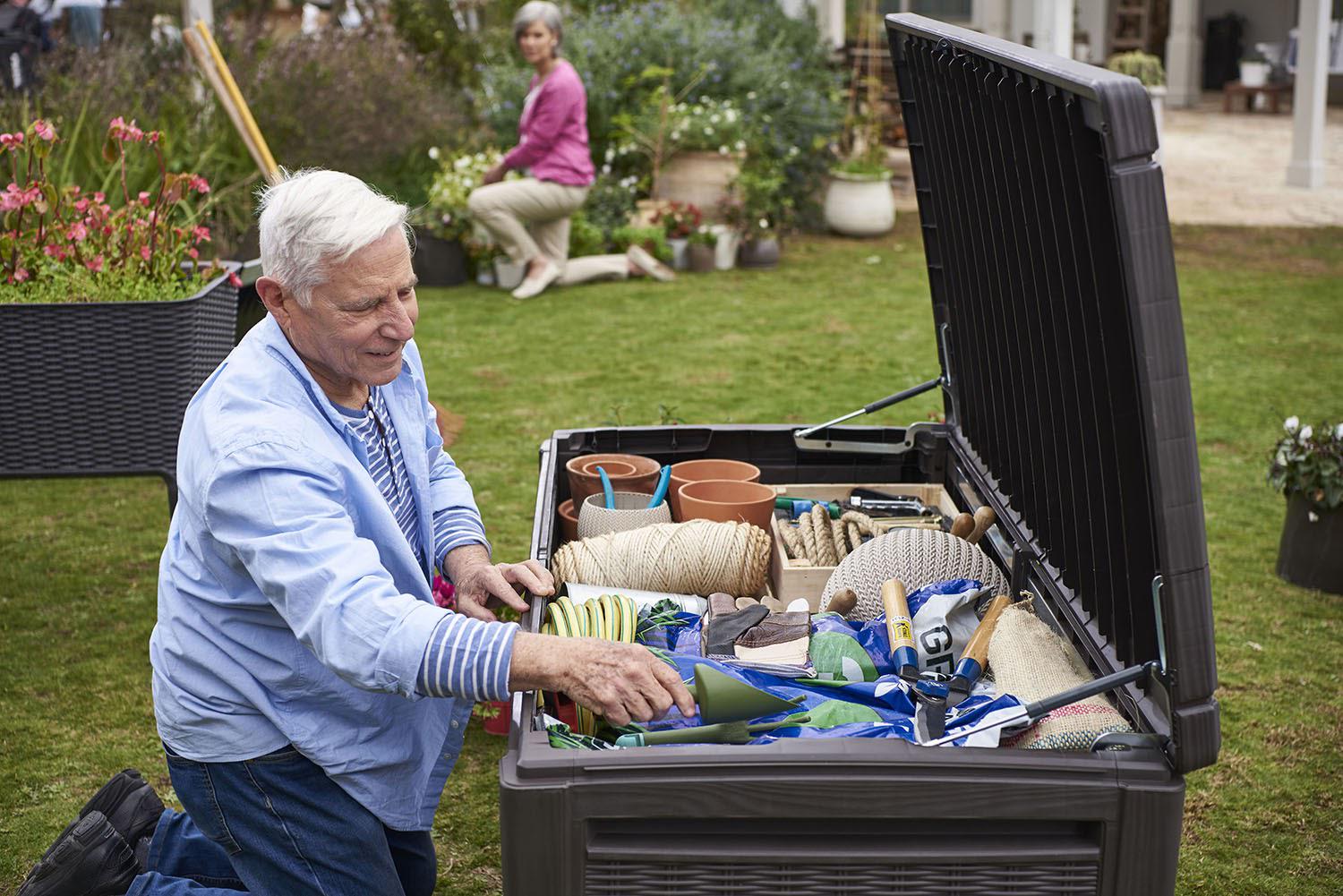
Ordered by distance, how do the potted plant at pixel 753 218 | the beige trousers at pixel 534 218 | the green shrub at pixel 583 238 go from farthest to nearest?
1. the potted plant at pixel 753 218
2. the green shrub at pixel 583 238
3. the beige trousers at pixel 534 218

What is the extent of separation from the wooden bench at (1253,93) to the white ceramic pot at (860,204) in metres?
13.0

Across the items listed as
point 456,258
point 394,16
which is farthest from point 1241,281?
point 394,16

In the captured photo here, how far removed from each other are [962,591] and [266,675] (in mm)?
1243

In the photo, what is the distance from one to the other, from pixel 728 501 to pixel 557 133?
6.02m

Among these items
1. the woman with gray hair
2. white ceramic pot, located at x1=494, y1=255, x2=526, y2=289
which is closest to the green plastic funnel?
the woman with gray hair

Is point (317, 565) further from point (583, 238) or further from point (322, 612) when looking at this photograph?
point (583, 238)

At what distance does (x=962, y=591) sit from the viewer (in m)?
2.53

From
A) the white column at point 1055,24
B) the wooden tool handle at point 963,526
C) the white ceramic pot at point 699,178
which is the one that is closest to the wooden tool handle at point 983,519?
the wooden tool handle at point 963,526

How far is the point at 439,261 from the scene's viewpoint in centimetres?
930

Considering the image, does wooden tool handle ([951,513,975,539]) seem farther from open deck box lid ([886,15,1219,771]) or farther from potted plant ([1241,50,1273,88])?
potted plant ([1241,50,1273,88])

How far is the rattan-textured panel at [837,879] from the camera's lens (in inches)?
65.5

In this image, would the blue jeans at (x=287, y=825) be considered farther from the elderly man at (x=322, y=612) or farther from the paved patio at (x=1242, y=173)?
the paved patio at (x=1242, y=173)

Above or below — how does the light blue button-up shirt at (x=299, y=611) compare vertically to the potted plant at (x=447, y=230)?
Answer: above

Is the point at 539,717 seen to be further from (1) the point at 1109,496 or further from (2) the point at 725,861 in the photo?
(1) the point at 1109,496
